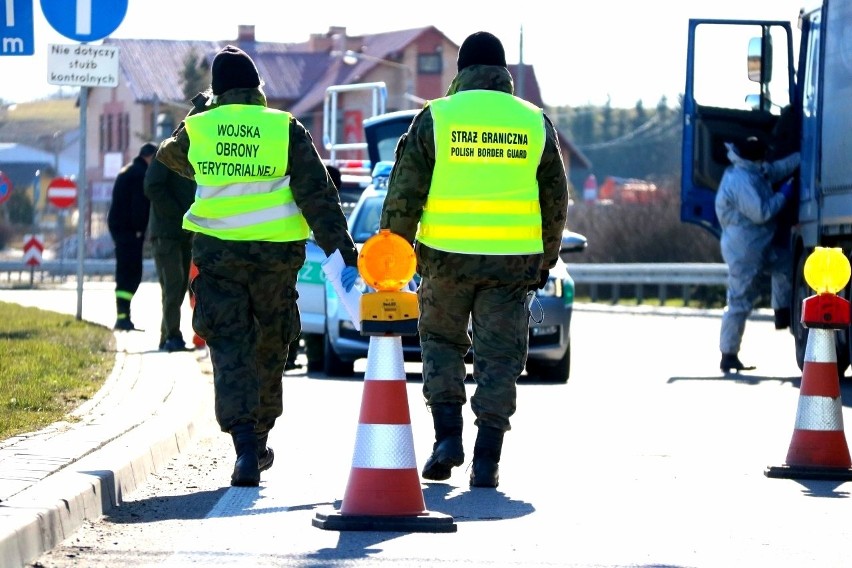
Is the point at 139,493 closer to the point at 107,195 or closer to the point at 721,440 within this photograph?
the point at 721,440

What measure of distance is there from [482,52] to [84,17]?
725cm

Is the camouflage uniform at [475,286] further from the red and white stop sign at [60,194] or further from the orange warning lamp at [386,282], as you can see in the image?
the red and white stop sign at [60,194]

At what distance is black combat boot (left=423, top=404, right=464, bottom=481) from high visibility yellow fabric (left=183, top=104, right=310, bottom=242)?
1003 millimetres

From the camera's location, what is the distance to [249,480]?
26.6ft

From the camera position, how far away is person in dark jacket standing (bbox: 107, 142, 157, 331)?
17672mm

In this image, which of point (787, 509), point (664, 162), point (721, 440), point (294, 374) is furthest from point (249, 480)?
point (664, 162)

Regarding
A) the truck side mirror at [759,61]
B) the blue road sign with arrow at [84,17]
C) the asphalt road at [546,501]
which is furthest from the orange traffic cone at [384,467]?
the truck side mirror at [759,61]

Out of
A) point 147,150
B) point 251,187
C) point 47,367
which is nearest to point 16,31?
point 47,367

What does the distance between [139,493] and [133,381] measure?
12.2 feet

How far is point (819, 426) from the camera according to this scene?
8.84 m

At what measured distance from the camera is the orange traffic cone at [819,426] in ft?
28.5

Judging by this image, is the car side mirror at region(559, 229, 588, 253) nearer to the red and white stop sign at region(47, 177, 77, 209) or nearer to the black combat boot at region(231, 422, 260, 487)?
the black combat boot at region(231, 422, 260, 487)

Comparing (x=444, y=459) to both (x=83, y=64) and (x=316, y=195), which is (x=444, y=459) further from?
(x=83, y=64)

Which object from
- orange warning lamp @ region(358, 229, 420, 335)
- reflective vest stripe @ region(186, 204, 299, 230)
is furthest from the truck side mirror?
orange warning lamp @ region(358, 229, 420, 335)
